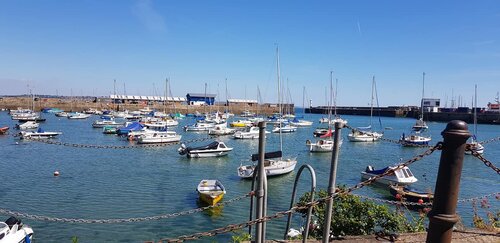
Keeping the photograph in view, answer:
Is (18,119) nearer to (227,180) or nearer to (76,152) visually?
(76,152)

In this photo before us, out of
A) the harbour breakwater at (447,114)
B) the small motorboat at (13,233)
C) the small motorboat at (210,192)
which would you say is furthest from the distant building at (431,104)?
the small motorboat at (13,233)

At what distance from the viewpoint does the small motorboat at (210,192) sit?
18141 mm

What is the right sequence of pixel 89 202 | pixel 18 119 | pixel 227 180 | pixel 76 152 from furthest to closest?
pixel 18 119 < pixel 76 152 < pixel 227 180 < pixel 89 202

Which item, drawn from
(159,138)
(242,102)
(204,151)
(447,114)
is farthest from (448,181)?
(242,102)

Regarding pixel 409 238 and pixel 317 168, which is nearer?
pixel 409 238

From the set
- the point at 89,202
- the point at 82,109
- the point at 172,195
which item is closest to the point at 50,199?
the point at 89,202

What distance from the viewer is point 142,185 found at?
928 inches

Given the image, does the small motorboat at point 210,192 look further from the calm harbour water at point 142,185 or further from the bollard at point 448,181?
the bollard at point 448,181

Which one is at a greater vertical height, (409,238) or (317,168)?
(409,238)

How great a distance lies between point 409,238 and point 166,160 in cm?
2995

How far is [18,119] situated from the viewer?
73.1 m

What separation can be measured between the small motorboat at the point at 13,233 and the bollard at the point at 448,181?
12179 mm

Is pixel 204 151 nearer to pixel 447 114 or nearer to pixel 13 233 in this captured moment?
pixel 13 233

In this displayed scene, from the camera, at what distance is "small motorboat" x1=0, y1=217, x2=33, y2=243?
1120 centimetres
